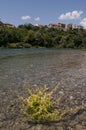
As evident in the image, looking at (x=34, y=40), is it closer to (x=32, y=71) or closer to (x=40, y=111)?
(x=32, y=71)

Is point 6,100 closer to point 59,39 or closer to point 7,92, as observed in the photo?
point 7,92

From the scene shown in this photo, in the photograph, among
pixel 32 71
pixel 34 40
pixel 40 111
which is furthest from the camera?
pixel 34 40

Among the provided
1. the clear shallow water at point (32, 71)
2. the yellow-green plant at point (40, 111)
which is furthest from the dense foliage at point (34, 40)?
the yellow-green plant at point (40, 111)

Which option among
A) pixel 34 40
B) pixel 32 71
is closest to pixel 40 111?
pixel 32 71

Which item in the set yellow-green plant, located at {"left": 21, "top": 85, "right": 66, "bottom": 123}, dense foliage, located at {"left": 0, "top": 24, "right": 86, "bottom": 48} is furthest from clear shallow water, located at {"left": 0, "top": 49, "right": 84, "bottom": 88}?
dense foliage, located at {"left": 0, "top": 24, "right": 86, "bottom": 48}

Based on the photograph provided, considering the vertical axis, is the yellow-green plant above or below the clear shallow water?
above

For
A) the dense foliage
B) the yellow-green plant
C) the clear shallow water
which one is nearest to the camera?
the yellow-green plant

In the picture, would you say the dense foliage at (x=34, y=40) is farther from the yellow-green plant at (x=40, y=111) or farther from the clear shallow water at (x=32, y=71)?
the yellow-green plant at (x=40, y=111)

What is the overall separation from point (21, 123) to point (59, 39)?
5354 inches

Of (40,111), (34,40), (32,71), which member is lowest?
(34,40)

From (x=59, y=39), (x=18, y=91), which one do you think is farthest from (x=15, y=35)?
(x=18, y=91)

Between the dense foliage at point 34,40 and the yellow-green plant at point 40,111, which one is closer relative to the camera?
the yellow-green plant at point 40,111

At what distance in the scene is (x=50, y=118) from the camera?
861cm

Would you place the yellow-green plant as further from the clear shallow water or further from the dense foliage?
the dense foliage
